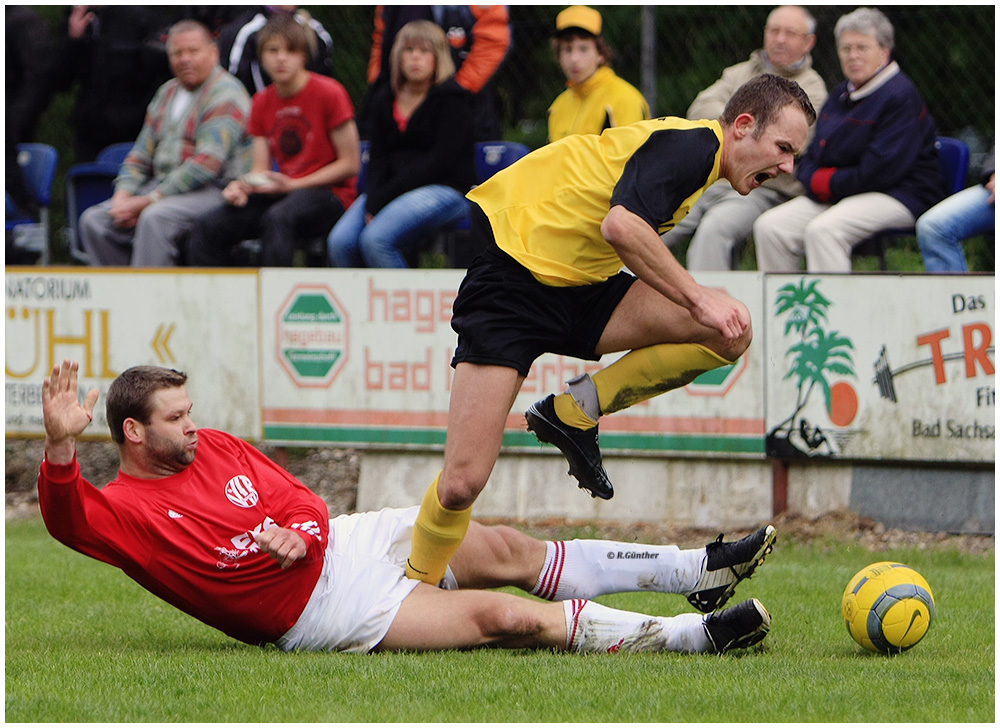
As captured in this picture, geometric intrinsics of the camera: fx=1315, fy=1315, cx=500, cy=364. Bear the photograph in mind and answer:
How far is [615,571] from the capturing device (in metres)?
5.41

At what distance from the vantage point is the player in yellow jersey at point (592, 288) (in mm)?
4762

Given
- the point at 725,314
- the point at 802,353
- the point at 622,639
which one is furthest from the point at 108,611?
the point at 802,353

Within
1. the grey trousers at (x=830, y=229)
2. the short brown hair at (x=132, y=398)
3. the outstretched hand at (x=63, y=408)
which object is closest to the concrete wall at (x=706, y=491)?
the grey trousers at (x=830, y=229)

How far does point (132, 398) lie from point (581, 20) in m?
5.30

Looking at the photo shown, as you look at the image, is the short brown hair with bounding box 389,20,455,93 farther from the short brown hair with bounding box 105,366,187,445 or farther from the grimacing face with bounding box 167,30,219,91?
the short brown hair with bounding box 105,366,187,445

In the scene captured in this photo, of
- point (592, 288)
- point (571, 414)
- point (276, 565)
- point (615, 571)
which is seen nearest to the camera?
point (276, 565)

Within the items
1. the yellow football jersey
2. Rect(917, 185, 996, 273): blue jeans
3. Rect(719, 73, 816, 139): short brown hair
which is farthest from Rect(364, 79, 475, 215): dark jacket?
Rect(719, 73, 816, 139): short brown hair

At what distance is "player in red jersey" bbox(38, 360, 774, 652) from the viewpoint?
4828 mm

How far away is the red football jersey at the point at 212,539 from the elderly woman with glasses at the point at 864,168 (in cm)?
431

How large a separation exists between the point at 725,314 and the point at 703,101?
4.80 m

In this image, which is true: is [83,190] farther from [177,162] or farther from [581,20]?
[581,20]

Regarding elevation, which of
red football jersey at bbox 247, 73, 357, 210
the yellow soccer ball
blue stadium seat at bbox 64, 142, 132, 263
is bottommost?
the yellow soccer ball

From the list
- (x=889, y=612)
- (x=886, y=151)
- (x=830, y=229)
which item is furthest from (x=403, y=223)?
(x=889, y=612)

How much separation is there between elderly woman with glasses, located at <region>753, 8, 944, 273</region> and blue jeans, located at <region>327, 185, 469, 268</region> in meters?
2.12
